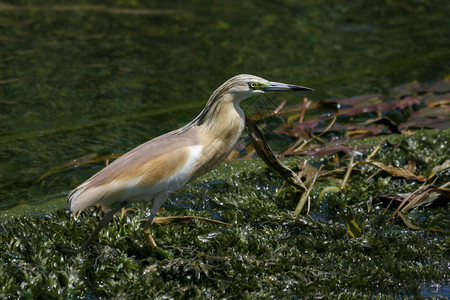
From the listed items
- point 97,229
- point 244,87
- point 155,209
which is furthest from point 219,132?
point 97,229

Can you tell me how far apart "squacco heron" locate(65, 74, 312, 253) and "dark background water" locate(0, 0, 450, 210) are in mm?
1250

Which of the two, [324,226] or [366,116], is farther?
[366,116]

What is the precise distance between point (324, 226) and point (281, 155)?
1.38 metres

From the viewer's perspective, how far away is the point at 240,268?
3.84m

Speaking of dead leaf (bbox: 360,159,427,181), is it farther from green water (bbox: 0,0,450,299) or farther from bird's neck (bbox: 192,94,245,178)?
bird's neck (bbox: 192,94,245,178)

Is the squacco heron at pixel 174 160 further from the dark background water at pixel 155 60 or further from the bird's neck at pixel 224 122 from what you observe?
the dark background water at pixel 155 60

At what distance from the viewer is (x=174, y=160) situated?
3.77m

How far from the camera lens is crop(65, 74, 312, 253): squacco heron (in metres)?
3.76

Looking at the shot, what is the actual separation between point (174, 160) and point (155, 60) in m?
4.48

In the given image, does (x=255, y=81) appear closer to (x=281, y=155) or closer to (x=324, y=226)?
(x=324, y=226)

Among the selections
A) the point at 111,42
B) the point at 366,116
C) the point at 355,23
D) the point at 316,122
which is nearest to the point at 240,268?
the point at 316,122

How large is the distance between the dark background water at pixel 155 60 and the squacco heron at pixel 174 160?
1.25 meters

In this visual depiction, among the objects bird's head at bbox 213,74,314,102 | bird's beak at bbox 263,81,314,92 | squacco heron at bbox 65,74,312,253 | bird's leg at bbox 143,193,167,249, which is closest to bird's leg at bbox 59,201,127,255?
squacco heron at bbox 65,74,312,253

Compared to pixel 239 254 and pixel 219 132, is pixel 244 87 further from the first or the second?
pixel 239 254
